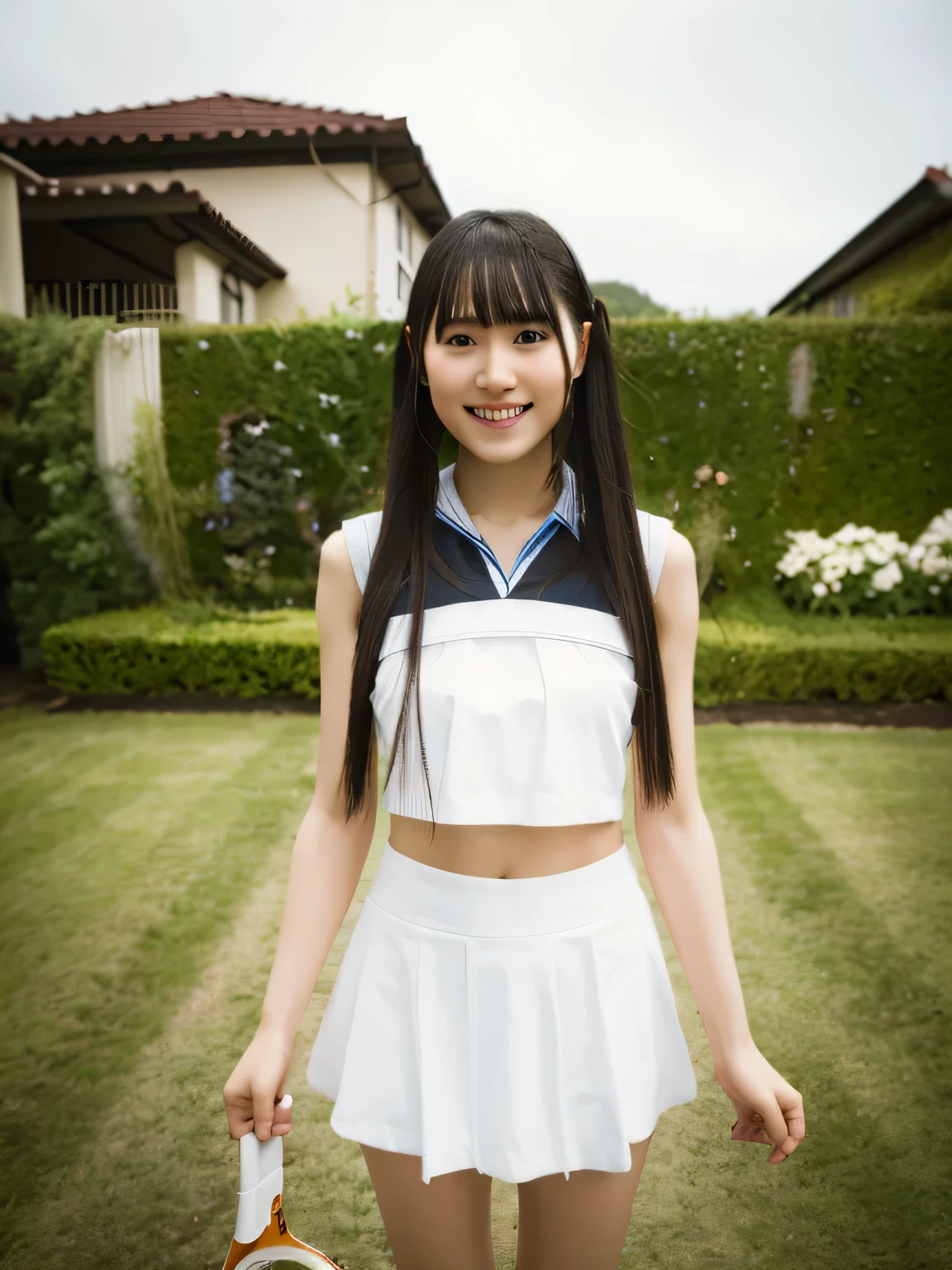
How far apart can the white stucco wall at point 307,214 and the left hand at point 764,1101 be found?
135cm

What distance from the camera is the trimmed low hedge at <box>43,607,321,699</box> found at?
23.8ft

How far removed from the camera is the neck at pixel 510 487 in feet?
4.28

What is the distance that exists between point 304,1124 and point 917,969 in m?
2.39

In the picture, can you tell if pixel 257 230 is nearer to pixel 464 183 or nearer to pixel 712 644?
pixel 464 183

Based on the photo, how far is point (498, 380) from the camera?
3.72 ft

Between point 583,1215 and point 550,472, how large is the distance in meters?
1.04

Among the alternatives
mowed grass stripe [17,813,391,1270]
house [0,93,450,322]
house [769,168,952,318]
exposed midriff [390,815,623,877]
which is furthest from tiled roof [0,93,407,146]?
house [769,168,952,318]

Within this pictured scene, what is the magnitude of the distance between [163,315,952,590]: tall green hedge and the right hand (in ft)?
22.9

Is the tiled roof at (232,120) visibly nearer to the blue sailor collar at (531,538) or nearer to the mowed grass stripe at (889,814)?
the blue sailor collar at (531,538)

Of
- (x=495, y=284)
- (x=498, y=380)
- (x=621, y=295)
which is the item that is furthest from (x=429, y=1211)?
(x=621, y=295)

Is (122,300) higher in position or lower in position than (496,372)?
higher

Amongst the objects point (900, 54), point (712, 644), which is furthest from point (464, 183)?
point (712, 644)

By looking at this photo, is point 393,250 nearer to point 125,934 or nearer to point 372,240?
point 372,240

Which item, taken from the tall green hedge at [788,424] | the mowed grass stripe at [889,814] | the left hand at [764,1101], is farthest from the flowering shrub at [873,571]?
the left hand at [764,1101]
